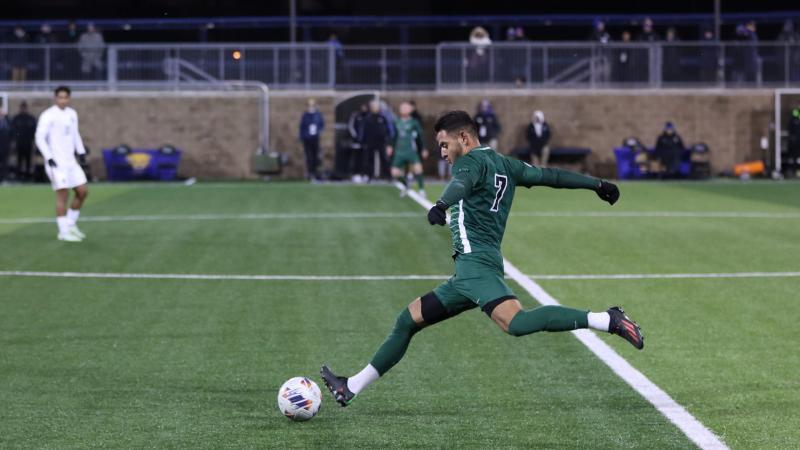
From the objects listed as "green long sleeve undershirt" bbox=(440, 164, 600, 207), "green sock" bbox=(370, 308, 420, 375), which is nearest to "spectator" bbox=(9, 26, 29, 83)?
"green sock" bbox=(370, 308, 420, 375)

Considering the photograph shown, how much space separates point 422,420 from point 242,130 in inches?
1366

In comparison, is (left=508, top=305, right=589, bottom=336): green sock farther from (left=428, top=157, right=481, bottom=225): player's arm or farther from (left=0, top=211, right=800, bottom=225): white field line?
(left=0, top=211, right=800, bottom=225): white field line

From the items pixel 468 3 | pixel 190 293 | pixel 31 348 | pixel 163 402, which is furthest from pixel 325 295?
pixel 468 3

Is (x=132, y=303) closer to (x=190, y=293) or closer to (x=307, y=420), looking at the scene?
(x=190, y=293)

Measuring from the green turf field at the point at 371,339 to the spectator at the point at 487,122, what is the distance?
16303mm

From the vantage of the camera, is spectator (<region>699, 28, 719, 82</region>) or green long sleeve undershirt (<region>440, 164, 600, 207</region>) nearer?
green long sleeve undershirt (<region>440, 164, 600, 207</region>)

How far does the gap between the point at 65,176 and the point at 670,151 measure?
76.0ft

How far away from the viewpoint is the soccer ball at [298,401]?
28.8 feet

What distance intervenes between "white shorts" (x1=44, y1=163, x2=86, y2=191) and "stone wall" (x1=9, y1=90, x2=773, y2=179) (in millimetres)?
21319

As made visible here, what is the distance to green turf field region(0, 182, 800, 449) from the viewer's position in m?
8.62

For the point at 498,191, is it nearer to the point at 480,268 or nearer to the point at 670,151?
the point at 480,268

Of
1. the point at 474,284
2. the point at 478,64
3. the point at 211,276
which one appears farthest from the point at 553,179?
the point at 478,64

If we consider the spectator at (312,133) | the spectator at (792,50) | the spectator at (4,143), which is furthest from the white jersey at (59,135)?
the spectator at (792,50)

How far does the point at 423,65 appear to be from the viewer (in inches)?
1726
